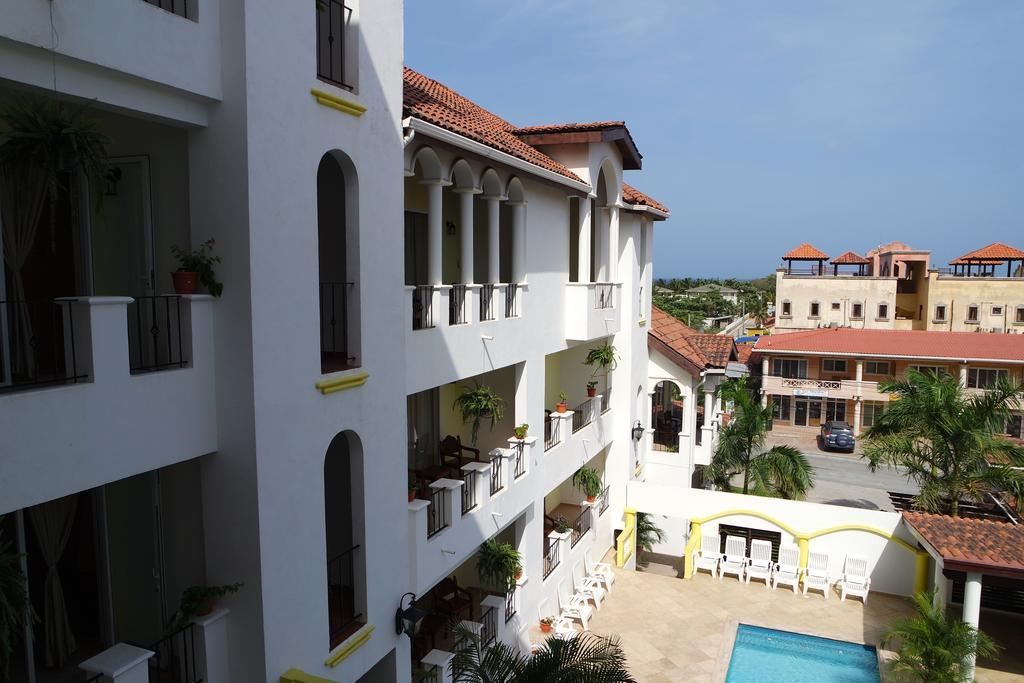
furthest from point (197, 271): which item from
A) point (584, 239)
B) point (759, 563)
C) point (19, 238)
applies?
point (759, 563)

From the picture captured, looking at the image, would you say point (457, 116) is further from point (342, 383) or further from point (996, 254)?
point (996, 254)

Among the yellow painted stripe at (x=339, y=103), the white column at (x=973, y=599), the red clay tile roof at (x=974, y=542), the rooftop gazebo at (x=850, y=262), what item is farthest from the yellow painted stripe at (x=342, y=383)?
the rooftop gazebo at (x=850, y=262)

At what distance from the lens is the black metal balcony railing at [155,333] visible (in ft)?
24.0

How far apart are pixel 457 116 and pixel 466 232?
222cm

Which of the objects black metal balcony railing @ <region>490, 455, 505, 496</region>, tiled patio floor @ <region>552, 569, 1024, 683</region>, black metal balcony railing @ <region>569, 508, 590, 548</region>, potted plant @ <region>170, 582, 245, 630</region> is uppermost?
potted plant @ <region>170, 582, 245, 630</region>

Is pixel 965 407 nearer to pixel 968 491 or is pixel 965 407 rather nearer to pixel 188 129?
pixel 968 491

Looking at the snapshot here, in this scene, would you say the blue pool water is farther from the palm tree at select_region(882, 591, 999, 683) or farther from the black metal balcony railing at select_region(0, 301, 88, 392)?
the black metal balcony railing at select_region(0, 301, 88, 392)

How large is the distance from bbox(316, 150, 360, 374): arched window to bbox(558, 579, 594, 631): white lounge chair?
10.7m

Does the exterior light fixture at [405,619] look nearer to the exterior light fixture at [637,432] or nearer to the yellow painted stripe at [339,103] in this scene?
the yellow painted stripe at [339,103]

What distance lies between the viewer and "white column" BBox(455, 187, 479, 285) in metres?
12.5

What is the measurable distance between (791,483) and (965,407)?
20.8 feet

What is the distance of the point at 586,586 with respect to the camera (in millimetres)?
18438

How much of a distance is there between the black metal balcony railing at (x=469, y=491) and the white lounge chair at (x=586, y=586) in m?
6.54

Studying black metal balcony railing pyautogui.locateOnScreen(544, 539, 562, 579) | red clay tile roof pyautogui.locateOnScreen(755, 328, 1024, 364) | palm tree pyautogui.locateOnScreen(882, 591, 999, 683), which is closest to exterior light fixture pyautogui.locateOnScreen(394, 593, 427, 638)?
black metal balcony railing pyautogui.locateOnScreen(544, 539, 562, 579)
